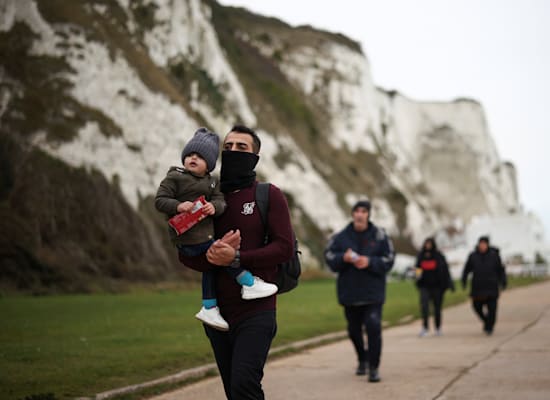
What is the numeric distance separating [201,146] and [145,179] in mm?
39332

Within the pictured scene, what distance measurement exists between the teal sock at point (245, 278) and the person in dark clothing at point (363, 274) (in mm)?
4779

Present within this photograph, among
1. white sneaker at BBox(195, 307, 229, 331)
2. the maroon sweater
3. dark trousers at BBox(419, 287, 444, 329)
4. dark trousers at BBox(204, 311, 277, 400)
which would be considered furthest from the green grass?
the maroon sweater

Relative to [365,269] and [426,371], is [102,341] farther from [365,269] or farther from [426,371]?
[426,371]

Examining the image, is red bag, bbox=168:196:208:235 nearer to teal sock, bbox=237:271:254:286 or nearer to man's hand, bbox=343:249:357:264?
teal sock, bbox=237:271:254:286

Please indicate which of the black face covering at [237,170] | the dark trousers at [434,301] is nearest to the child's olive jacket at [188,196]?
the black face covering at [237,170]

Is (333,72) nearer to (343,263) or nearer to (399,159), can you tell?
(399,159)

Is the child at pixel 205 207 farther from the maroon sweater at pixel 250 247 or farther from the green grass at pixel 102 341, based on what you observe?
the green grass at pixel 102 341

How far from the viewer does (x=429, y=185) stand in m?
110

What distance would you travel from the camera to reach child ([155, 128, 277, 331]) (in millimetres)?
5121

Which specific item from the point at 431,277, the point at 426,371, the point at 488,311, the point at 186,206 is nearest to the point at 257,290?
the point at 186,206

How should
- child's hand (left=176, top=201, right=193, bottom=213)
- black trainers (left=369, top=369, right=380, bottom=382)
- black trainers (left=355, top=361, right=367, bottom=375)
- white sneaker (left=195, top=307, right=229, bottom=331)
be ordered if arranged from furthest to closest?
black trainers (left=355, top=361, right=367, bottom=375) < black trainers (left=369, top=369, right=380, bottom=382) < white sneaker (left=195, top=307, right=229, bottom=331) < child's hand (left=176, top=201, right=193, bottom=213)

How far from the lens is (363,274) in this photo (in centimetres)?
997

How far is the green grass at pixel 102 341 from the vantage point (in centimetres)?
929

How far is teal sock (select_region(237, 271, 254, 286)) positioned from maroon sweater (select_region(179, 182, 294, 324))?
0.08 m
